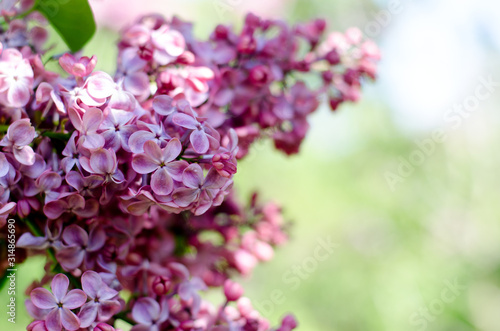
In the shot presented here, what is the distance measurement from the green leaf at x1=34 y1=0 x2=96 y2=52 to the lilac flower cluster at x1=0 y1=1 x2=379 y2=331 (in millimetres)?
19

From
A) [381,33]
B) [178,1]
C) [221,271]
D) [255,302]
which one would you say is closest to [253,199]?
[221,271]

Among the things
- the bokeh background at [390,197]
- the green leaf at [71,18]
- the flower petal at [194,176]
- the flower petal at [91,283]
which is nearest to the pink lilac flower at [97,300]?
the flower petal at [91,283]

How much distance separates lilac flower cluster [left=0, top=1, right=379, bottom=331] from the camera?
35cm

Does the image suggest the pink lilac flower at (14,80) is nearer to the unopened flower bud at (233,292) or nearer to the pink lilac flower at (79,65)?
the pink lilac flower at (79,65)

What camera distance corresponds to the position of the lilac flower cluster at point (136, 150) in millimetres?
351

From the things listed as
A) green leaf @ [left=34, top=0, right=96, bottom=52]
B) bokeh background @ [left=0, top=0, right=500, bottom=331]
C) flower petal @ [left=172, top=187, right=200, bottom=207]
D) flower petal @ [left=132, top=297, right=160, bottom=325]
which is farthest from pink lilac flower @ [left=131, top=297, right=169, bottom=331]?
bokeh background @ [left=0, top=0, right=500, bottom=331]

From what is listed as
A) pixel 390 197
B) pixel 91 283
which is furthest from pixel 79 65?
pixel 390 197

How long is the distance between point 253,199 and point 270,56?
0.20 m

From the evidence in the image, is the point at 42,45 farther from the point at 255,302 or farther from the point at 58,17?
the point at 255,302

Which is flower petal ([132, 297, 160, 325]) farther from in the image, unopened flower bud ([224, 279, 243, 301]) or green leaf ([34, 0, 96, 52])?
green leaf ([34, 0, 96, 52])

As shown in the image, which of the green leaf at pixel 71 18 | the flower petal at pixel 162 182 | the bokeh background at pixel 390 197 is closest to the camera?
the flower petal at pixel 162 182

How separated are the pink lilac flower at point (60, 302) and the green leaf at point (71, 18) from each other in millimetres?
227

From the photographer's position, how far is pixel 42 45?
18.6 inches

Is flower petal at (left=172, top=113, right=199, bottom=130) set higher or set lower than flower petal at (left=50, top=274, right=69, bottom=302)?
higher
